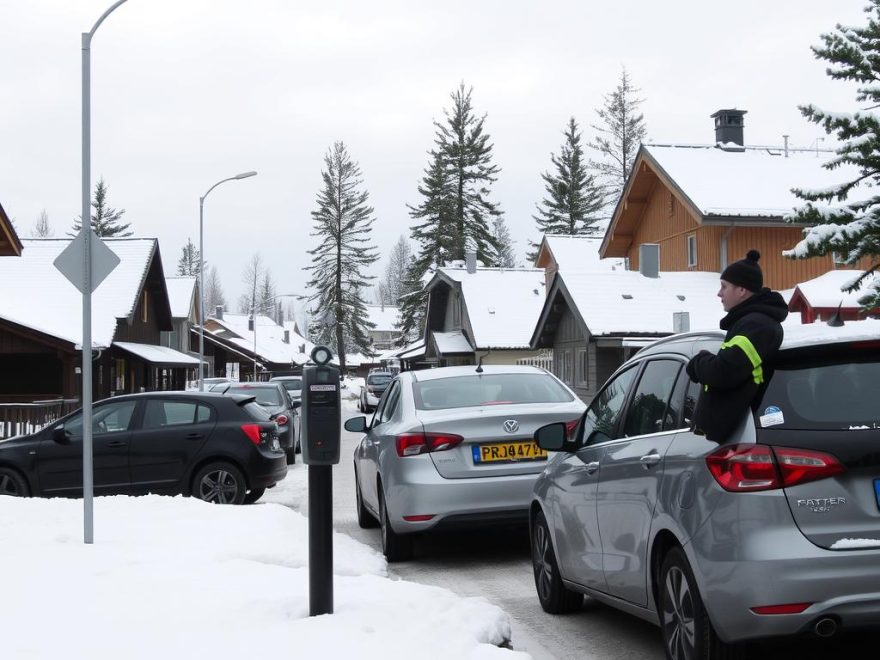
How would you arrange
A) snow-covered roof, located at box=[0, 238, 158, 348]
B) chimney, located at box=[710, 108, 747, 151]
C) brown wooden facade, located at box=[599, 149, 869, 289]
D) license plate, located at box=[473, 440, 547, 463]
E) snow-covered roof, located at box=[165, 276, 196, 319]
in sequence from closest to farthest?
license plate, located at box=[473, 440, 547, 463] < brown wooden facade, located at box=[599, 149, 869, 289] < snow-covered roof, located at box=[0, 238, 158, 348] < chimney, located at box=[710, 108, 747, 151] < snow-covered roof, located at box=[165, 276, 196, 319]

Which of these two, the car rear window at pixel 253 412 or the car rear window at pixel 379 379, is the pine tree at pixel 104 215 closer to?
the car rear window at pixel 379 379

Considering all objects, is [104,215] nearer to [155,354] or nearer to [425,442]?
[155,354]

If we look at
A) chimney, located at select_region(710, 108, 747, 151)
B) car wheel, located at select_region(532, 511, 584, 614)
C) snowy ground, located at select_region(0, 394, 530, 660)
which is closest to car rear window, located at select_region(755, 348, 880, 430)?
snowy ground, located at select_region(0, 394, 530, 660)

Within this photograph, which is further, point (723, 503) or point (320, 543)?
point (320, 543)

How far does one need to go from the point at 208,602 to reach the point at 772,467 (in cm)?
352

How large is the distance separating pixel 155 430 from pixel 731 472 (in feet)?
33.3

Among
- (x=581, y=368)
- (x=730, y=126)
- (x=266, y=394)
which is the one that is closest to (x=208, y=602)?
(x=266, y=394)

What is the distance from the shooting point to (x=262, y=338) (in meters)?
110

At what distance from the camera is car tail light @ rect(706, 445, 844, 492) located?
4.45 m

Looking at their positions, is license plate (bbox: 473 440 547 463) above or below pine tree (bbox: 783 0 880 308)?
below

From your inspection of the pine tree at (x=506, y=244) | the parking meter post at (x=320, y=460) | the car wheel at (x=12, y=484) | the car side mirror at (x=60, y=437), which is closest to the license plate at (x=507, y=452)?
the parking meter post at (x=320, y=460)

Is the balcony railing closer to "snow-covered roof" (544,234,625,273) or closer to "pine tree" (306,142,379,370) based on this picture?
"snow-covered roof" (544,234,625,273)

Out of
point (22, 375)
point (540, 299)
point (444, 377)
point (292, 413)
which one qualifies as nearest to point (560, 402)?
point (444, 377)

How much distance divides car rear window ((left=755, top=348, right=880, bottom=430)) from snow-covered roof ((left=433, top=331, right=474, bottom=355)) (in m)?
47.4
